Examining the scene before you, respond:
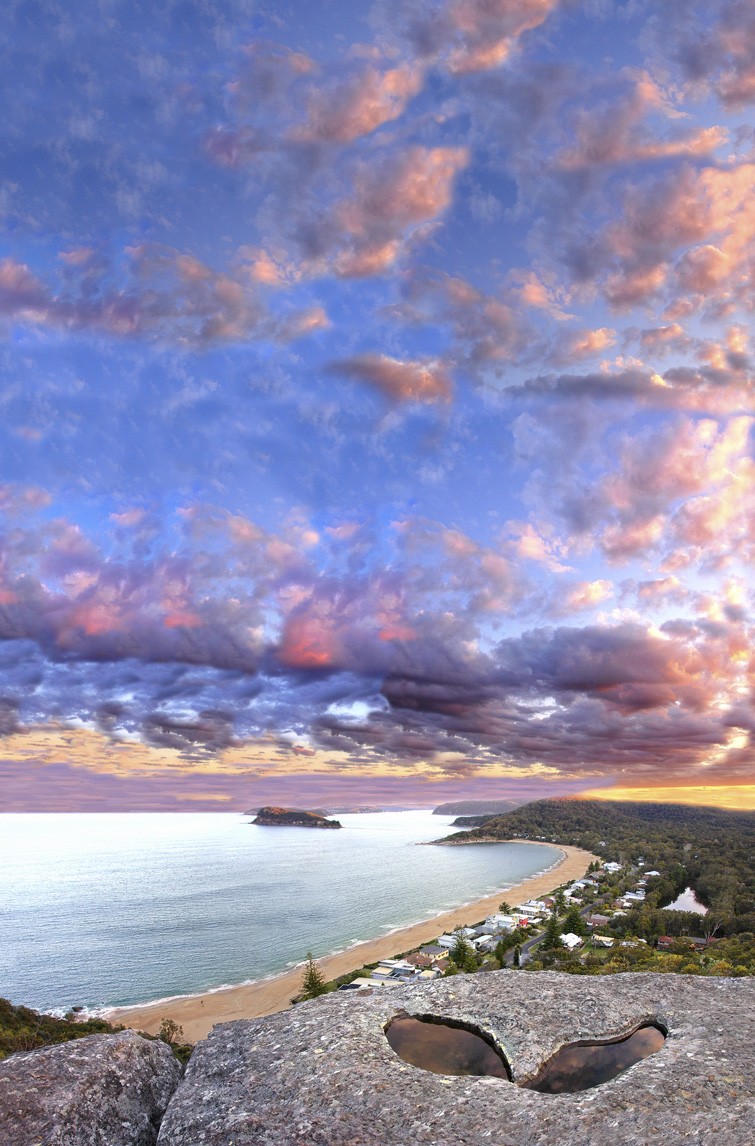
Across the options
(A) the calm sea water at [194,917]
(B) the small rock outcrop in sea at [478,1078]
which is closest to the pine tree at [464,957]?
(A) the calm sea water at [194,917]

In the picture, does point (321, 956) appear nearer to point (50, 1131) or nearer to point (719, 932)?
point (719, 932)

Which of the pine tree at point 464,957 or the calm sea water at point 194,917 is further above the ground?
the pine tree at point 464,957

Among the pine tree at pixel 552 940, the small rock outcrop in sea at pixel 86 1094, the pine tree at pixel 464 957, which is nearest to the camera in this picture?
the small rock outcrop in sea at pixel 86 1094

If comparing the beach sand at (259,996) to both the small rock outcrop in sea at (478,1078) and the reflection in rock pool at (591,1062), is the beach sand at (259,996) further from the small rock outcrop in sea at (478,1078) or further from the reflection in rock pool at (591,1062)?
the reflection in rock pool at (591,1062)

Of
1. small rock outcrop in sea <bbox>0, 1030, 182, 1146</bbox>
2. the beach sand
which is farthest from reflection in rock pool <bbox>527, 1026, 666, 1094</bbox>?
the beach sand

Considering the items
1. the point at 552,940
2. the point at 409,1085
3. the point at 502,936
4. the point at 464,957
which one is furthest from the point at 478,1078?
the point at 502,936

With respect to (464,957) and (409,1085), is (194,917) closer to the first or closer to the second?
(464,957)

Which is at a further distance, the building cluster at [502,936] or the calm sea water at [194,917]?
the calm sea water at [194,917]
